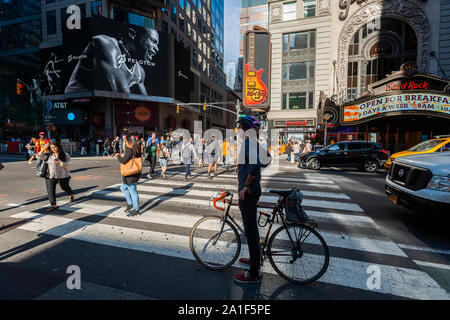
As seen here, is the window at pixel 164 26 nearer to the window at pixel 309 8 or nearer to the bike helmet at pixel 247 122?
the window at pixel 309 8

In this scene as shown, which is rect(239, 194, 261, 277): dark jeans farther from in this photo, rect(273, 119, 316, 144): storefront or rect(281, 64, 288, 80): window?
rect(281, 64, 288, 80): window

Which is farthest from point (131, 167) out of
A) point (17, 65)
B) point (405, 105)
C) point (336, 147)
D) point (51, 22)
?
point (17, 65)

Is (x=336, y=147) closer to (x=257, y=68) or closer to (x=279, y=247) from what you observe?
(x=279, y=247)

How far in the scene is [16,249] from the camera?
384 centimetres

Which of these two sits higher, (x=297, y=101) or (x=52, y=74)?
(x=52, y=74)

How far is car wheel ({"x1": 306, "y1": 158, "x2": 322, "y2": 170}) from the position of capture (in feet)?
46.3

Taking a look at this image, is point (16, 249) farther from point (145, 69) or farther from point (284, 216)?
point (145, 69)

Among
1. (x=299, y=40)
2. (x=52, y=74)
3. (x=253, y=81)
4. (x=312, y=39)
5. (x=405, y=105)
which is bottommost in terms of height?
(x=405, y=105)

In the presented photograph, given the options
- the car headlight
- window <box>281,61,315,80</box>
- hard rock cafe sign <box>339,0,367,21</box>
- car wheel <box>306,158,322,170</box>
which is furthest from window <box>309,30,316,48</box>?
the car headlight

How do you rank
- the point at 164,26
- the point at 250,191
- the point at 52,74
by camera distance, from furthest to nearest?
the point at 164,26
the point at 52,74
the point at 250,191

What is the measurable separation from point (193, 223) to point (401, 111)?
18.0 meters

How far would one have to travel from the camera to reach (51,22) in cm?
3572
